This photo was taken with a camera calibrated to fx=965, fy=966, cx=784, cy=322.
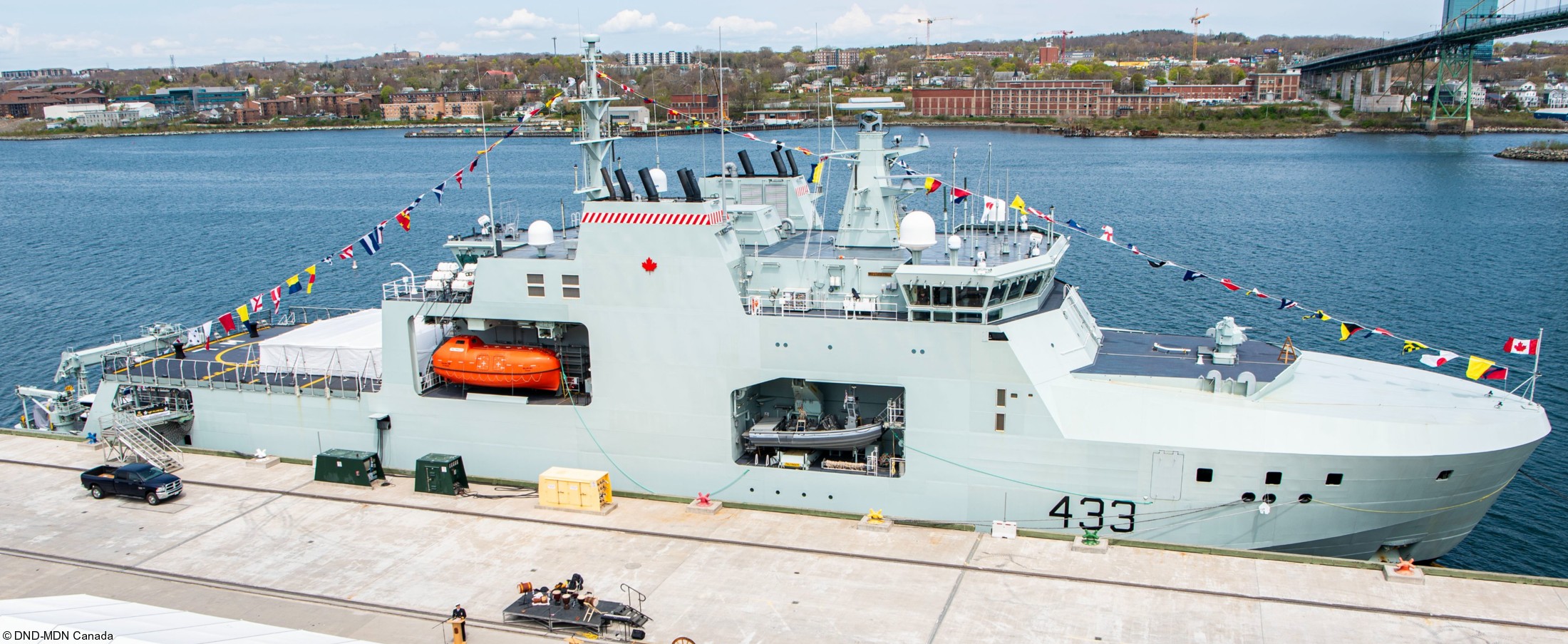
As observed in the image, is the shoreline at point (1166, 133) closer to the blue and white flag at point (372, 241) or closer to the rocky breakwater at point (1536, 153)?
the rocky breakwater at point (1536, 153)

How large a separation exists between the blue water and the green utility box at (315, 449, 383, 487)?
13949 millimetres

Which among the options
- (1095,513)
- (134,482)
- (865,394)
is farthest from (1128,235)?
(134,482)

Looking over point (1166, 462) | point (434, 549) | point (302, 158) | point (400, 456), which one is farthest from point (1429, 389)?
point (302, 158)

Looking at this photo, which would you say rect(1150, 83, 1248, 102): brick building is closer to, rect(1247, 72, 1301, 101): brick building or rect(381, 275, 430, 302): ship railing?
rect(1247, 72, 1301, 101): brick building

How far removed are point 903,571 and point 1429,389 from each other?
10.1 metres

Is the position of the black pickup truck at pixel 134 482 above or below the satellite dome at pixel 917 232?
below

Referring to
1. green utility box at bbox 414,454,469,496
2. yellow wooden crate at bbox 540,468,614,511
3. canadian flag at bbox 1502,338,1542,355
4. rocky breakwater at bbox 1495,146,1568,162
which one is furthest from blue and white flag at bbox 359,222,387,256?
rocky breakwater at bbox 1495,146,1568,162

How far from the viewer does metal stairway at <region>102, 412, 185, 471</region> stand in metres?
20.6

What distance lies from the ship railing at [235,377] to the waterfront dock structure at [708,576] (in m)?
2.81

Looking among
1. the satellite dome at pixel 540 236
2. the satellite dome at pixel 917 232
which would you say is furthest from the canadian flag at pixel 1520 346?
the satellite dome at pixel 540 236

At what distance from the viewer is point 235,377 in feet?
73.9

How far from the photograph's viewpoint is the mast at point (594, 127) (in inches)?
767

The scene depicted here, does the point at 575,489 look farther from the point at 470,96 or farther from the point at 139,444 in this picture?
the point at 470,96

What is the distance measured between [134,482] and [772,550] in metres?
12.7
